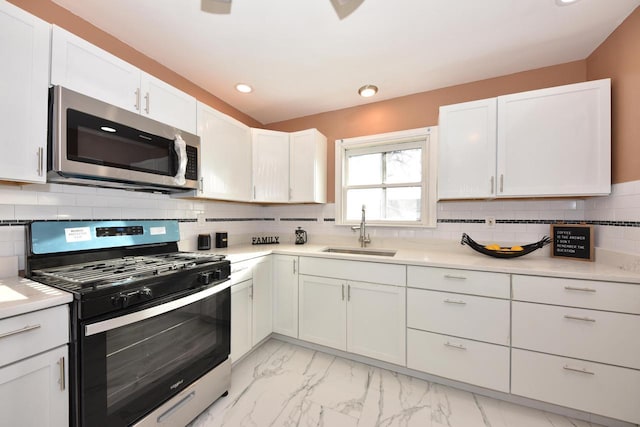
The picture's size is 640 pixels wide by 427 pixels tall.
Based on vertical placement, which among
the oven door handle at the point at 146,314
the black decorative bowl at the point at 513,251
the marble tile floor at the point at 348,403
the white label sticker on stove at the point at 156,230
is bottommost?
the marble tile floor at the point at 348,403

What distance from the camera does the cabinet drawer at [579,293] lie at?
1.40 meters

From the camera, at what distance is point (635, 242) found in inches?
60.1

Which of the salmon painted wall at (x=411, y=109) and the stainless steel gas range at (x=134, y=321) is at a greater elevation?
the salmon painted wall at (x=411, y=109)

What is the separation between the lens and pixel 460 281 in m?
1.75

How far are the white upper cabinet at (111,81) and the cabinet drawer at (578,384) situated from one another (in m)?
2.84

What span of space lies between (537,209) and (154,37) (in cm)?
319

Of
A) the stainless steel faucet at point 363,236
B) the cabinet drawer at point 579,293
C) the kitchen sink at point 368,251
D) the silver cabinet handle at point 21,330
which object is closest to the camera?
the silver cabinet handle at point 21,330

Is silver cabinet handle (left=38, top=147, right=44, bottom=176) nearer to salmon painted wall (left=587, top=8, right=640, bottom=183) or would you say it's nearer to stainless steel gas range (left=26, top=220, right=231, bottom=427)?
stainless steel gas range (left=26, top=220, right=231, bottom=427)

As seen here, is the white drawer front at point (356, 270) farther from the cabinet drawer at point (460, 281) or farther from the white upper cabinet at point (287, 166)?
the white upper cabinet at point (287, 166)

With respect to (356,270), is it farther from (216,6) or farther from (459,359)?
(216,6)

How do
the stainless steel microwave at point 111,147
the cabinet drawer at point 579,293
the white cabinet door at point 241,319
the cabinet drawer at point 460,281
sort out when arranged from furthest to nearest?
1. the white cabinet door at point 241,319
2. the cabinet drawer at point 460,281
3. the cabinet drawer at point 579,293
4. the stainless steel microwave at point 111,147

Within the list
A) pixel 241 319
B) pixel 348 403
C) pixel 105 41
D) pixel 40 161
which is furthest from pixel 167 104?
pixel 348 403

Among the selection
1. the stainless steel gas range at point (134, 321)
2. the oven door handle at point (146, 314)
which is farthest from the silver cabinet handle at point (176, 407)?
the oven door handle at point (146, 314)

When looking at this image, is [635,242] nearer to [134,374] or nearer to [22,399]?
[134,374]
